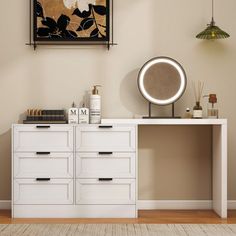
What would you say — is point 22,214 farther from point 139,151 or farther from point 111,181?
point 139,151

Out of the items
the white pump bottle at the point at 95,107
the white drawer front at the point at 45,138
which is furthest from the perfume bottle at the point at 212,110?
the white drawer front at the point at 45,138

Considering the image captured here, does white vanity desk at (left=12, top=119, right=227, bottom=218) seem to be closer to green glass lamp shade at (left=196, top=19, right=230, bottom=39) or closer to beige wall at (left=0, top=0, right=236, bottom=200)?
beige wall at (left=0, top=0, right=236, bottom=200)

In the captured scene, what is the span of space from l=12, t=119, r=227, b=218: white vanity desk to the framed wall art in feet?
2.84

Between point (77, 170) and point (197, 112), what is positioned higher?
point (197, 112)

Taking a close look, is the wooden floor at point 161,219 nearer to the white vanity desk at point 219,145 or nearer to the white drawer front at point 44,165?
the white vanity desk at point 219,145

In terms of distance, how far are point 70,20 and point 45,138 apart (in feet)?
3.63

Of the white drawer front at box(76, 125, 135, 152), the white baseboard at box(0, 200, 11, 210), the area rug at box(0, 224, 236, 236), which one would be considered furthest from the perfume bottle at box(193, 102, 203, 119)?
the white baseboard at box(0, 200, 11, 210)

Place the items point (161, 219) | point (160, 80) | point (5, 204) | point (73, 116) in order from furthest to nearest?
point (5, 204), point (160, 80), point (73, 116), point (161, 219)

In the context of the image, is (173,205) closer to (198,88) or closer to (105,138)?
(105,138)

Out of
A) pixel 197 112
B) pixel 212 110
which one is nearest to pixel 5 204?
pixel 197 112

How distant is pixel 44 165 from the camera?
4.12 m

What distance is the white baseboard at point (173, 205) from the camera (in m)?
4.53

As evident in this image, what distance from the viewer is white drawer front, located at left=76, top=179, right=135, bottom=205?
4.12 meters

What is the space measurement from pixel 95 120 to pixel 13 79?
0.88m
